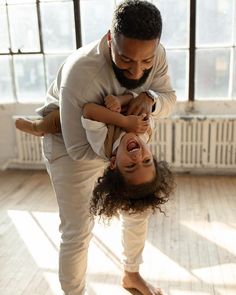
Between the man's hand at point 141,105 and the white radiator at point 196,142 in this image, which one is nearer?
the man's hand at point 141,105

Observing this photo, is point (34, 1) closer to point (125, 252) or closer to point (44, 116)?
point (44, 116)

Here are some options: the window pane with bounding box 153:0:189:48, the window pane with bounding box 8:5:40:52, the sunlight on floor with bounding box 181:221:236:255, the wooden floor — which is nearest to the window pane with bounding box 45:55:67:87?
the window pane with bounding box 8:5:40:52

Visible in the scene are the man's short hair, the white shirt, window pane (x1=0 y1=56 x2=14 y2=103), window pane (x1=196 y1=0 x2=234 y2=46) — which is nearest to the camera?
the man's short hair

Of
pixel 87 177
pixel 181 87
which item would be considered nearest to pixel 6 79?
pixel 181 87

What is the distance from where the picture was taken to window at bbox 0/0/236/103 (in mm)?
2658

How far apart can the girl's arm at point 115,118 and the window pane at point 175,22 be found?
1.68 meters

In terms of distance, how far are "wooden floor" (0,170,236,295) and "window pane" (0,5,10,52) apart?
1.15 meters

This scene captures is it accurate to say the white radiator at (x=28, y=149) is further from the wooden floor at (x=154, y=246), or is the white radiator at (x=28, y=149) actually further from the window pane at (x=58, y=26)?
the window pane at (x=58, y=26)

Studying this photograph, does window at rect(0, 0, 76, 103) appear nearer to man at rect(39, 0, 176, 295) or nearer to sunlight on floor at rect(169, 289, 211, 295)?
man at rect(39, 0, 176, 295)

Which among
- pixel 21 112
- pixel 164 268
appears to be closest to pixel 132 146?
pixel 164 268

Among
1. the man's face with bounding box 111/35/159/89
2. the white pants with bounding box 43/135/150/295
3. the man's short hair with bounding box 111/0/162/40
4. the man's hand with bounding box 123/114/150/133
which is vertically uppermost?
the man's short hair with bounding box 111/0/162/40

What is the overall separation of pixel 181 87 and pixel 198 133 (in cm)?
38

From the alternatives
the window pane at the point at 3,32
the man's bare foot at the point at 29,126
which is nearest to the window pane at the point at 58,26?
the window pane at the point at 3,32

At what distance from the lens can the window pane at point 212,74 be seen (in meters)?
2.71
